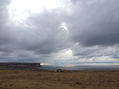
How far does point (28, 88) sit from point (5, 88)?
338 centimetres

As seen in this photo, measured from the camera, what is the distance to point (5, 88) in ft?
57.1

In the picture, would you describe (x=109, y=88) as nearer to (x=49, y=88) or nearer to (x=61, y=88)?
(x=61, y=88)

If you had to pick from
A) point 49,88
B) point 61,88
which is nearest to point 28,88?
point 49,88

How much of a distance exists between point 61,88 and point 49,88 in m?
1.78

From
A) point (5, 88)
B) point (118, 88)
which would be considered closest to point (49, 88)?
point (5, 88)

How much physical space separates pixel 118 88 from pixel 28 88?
1375 cm

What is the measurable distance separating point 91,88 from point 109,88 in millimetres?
2766

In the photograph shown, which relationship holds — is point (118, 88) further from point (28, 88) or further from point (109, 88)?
point (28, 88)

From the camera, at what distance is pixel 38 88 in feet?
57.2

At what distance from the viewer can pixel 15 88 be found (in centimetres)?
1755

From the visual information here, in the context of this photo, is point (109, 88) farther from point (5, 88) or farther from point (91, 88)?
point (5, 88)

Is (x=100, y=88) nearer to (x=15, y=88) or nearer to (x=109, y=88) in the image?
(x=109, y=88)

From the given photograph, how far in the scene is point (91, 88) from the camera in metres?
18.3

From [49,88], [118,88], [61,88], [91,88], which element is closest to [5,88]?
[49,88]
